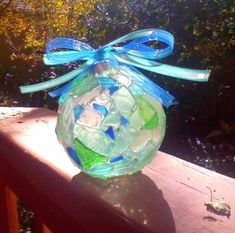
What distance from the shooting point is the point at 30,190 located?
1.17 metres

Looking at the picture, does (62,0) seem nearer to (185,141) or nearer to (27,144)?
(185,141)

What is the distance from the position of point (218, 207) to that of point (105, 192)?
203 mm

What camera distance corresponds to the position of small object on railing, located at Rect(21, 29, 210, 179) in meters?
0.92

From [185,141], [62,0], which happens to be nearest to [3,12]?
[62,0]

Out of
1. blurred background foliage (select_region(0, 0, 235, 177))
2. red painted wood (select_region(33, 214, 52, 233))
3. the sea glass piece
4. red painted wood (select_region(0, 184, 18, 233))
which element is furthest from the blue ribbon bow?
blurred background foliage (select_region(0, 0, 235, 177))

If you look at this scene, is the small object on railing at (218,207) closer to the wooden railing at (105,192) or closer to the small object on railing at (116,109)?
the wooden railing at (105,192)

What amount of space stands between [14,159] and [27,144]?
0.15 ft

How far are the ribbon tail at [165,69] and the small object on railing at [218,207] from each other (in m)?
Answer: 0.21

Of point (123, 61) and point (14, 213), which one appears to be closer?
point (123, 61)

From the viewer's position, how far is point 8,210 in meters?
1.43

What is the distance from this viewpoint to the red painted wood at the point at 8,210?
142 centimetres

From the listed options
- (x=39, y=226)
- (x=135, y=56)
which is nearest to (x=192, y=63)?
(x=39, y=226)

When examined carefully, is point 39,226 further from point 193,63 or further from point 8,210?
point 193,63

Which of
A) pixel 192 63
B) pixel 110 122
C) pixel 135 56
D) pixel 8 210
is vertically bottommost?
pixel 8 210
